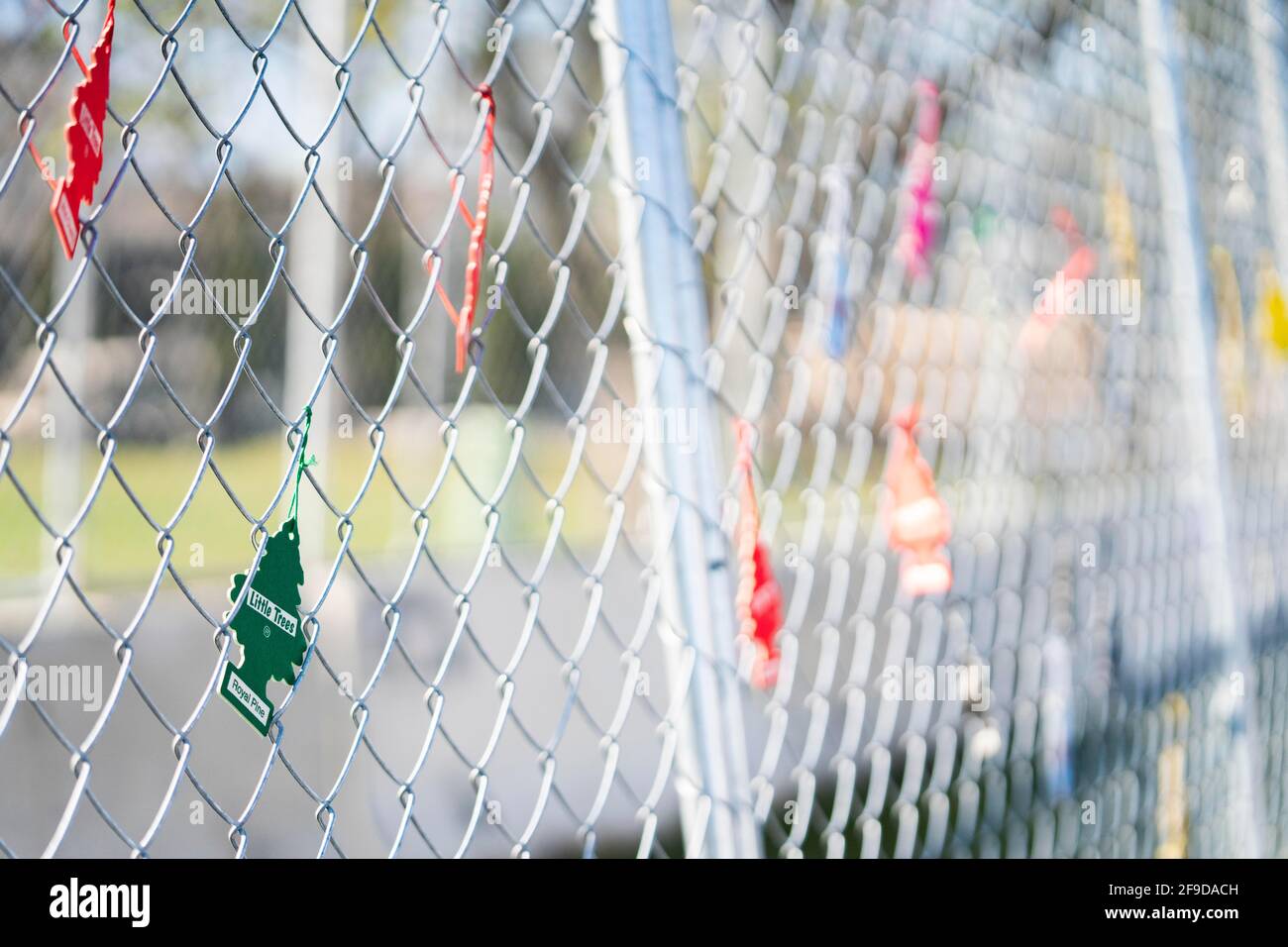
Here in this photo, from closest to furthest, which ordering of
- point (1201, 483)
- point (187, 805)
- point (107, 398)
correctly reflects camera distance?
point (1201, 483)
point (187, 805)
point (107, 398)

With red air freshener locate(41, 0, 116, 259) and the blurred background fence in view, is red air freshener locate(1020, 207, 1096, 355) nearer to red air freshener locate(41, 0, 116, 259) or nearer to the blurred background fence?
the blurred background fence

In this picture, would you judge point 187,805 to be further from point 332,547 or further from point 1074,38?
point 1074,38

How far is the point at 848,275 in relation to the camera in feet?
6.01

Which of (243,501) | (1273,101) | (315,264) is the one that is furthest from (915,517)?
(315,264)

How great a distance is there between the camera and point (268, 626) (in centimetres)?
91

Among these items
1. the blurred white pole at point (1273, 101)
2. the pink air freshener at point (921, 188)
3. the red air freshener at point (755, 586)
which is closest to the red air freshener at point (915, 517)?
the pink air freshener at point (921, 188)

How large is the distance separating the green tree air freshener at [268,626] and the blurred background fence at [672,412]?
0.08 feet

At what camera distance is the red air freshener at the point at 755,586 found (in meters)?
1.32

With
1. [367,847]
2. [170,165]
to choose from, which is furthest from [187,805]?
[170,165]

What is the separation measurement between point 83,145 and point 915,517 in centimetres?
131

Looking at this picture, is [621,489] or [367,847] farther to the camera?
[367,847]

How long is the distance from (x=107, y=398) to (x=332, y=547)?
0.88 m

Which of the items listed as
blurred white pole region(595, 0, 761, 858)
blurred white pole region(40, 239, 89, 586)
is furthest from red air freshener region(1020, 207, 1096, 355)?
blurred white pole region(40, 239, 89, 586)
